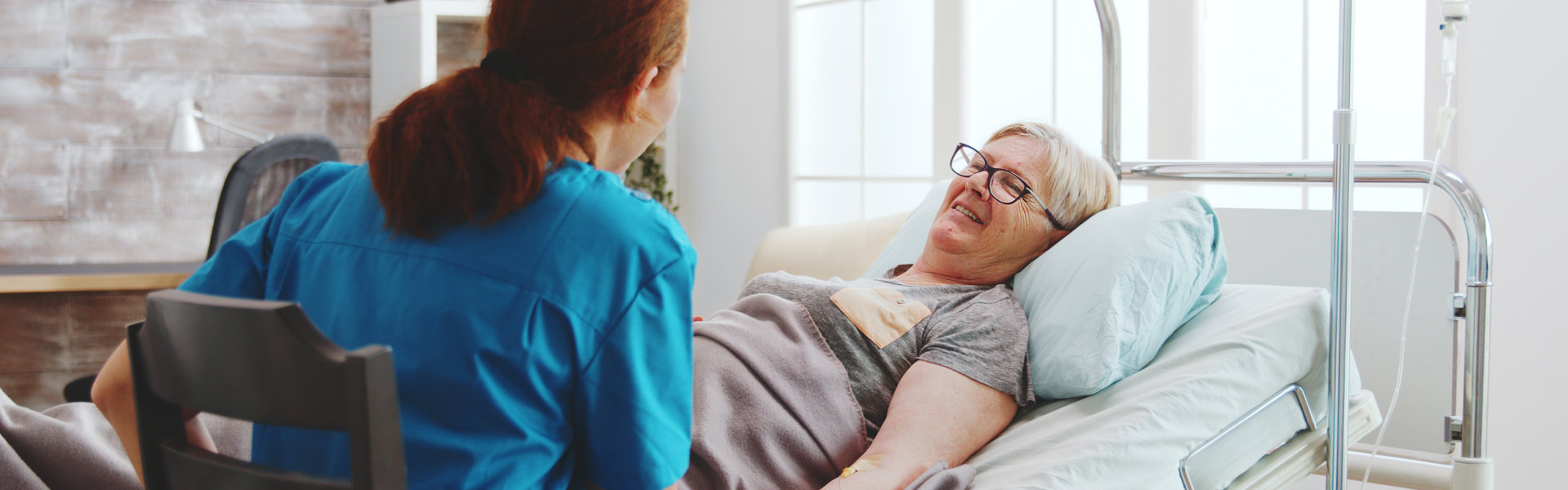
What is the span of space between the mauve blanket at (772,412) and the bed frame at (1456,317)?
1.99 feet

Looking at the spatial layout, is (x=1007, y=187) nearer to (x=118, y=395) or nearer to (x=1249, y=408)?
(x=1249, y=408)

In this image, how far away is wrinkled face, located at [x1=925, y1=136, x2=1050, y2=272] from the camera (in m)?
1.63

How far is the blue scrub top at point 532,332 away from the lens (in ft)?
2.63

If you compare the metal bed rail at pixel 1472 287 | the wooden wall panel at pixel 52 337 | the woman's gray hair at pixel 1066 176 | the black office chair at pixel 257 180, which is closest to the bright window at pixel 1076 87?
the woman's gray hair at pixel 1066 176

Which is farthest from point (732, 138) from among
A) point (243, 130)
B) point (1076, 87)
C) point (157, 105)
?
point (157, 105)

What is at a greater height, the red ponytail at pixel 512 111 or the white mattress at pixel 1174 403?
the red ponytail at pixel 512 111

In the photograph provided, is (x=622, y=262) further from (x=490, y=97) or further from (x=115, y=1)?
(x=115, y=1)

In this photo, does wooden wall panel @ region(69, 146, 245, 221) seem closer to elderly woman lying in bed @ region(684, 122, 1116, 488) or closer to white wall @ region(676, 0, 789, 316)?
white wall @ region(676, 0, 789, 316)

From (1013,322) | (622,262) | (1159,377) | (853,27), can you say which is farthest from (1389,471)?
(853,27)

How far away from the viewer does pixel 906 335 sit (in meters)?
1.50

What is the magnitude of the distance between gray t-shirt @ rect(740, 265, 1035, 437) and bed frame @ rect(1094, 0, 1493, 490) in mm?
400

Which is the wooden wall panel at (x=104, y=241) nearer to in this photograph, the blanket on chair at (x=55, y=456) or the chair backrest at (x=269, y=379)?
the blanket on chair at (x=55, y=456)

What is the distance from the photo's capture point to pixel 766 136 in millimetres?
3799

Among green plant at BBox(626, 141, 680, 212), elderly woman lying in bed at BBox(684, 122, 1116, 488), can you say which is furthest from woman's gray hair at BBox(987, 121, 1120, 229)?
green plant at BBox(626, 141, 680, 212)
